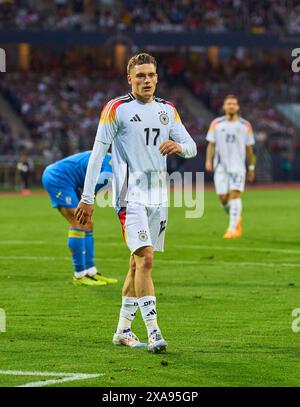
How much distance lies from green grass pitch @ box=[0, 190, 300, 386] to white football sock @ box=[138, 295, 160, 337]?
0.24 m

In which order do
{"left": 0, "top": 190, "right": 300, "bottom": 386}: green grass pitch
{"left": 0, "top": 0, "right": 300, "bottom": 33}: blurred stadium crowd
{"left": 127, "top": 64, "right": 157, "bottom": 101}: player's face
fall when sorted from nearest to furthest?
{"left": 0, "top": 190, "right": 300, "bottom": 386}: green grass pitch
{"left": 127, "top": 64, "right": 157, "bottom": 101}: player's face
{"left": 0, "top": 0, "right": 300, "bottom": 33}: blurred stadium crowd

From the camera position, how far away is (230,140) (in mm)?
23688

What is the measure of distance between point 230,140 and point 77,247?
8.78 metres

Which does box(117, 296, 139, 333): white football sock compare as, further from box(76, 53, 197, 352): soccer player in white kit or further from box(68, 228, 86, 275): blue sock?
box(68, 228, 86, 275): blue sock

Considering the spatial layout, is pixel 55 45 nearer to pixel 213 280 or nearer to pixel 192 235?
pixel 192 235

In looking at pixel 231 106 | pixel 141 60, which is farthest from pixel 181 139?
pixel 231 106

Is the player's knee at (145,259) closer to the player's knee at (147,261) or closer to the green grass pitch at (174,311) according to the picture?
the player's knee at (147,261)

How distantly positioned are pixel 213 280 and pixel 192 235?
854 centimetres

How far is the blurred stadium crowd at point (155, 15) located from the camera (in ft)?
187

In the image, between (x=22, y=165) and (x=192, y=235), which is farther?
(x=22, y=165)

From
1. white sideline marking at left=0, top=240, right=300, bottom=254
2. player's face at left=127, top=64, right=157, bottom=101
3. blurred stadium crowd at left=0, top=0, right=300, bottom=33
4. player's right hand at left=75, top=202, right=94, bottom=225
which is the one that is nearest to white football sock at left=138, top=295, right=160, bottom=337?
player's right hand at left=75, top=202, right=94, bottom=225

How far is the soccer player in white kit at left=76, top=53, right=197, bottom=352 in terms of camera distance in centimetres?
1001

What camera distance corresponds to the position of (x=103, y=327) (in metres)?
11.4

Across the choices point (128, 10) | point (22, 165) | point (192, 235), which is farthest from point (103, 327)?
point (128, 10)
